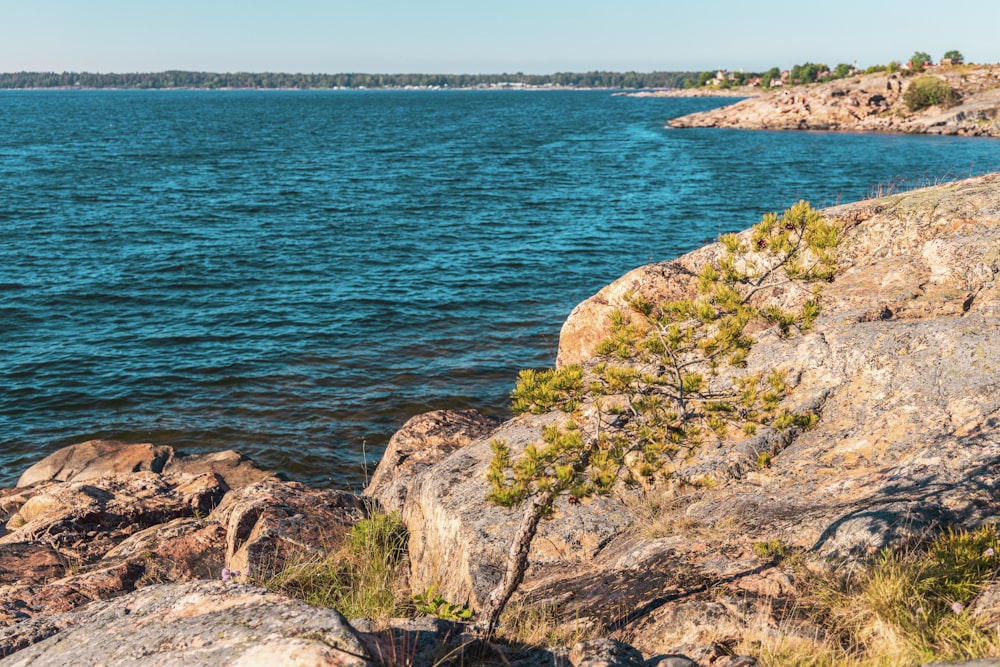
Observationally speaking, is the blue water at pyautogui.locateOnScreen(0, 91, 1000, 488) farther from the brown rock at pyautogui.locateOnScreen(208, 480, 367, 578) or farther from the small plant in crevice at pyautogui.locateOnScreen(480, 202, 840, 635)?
the small plant in crevice at pyautogui.locateOnScreen(480, 202, 840, 635)

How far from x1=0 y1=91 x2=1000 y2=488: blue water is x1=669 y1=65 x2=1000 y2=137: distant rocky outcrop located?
15.4m

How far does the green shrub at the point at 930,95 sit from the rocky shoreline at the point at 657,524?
9610cm

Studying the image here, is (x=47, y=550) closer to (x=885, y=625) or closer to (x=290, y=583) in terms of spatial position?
(x=290, y=583)

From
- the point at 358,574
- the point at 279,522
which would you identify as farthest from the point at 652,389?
the point at 279,522

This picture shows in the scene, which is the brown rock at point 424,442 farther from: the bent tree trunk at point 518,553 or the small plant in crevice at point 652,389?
the small plant in crevice at point 652,389

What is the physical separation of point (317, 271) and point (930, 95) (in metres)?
92.6

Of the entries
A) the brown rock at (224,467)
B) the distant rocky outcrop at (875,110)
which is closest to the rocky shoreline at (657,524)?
the brown rock at (224,467)

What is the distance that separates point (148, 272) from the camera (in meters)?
31.1

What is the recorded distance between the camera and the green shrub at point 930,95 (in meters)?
91.1

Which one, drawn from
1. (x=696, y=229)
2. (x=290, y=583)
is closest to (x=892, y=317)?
(x=290, y=583)

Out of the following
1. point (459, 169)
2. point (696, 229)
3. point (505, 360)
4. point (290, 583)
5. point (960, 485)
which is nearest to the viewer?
point (960, 485)

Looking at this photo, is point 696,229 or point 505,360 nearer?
point 505,360

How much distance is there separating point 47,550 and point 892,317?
12872 millimetres

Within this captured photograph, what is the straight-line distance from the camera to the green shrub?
299ft
